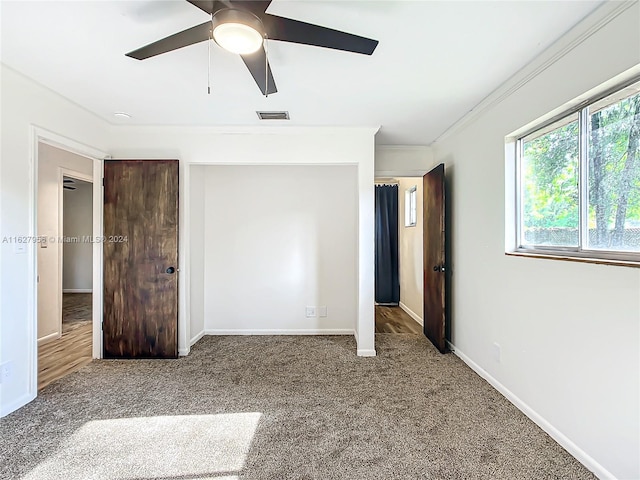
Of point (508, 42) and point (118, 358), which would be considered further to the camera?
point (118, 358)

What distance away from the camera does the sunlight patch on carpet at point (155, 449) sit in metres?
1.79

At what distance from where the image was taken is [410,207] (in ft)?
19.0

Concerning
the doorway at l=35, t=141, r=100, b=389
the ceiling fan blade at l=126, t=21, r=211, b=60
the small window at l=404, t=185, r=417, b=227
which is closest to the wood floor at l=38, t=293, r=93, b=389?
the doorway at l=35, t=141, r=100, b=389

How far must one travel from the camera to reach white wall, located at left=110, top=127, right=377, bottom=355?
358 centimetres

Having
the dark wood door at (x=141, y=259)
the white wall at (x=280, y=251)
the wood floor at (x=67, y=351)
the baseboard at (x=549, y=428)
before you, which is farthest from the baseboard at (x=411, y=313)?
the wood floor at (x=67, y=351)

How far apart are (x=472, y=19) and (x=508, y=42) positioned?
1.23ft

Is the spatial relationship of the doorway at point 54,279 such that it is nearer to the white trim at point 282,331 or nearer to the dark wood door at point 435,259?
the white trim at point 282,331

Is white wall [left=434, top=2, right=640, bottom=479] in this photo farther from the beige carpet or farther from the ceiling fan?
the ceiling fan

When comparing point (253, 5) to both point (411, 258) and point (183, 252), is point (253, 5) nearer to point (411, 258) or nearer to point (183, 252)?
point (183, 252)

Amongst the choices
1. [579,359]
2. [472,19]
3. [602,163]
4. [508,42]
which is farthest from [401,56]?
[579,359]

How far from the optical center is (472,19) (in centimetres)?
179

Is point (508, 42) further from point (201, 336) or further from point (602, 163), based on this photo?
point (201, 336)

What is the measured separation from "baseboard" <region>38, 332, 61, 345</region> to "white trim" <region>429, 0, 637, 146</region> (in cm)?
534

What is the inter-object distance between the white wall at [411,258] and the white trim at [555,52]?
2.23 meters
